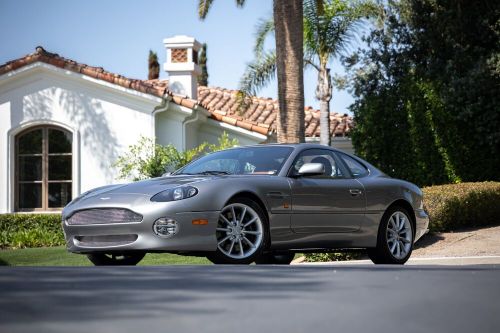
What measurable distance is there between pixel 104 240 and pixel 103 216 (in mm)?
227

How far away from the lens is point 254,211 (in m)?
8.31

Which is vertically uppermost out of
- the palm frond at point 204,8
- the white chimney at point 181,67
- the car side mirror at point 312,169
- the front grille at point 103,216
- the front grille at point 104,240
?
the palm frond at point 204,8

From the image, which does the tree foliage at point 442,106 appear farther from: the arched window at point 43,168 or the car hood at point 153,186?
the car hood at point 153,186

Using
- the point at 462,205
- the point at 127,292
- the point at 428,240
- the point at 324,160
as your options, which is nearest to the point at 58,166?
the point at 462,205

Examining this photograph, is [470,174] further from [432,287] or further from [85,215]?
[432,287]

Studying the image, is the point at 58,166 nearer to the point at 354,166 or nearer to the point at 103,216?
the point at 354,166

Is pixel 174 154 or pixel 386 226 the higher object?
pixel 174 154

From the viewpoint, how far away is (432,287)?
3.70m

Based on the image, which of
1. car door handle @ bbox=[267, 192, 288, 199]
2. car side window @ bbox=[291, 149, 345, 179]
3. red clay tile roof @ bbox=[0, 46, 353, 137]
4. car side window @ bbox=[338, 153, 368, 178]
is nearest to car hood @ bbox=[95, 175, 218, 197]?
car door handle @ bbox=[267, 192, 288, 199]

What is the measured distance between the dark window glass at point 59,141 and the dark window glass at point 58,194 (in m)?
0.95

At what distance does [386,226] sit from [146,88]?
43.6 feet

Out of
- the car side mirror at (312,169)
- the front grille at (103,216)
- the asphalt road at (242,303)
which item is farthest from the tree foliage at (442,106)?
the asphalt road at (242,303)

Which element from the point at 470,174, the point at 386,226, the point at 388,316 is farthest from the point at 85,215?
the point at 470,174

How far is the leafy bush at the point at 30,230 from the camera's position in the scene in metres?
19.2
